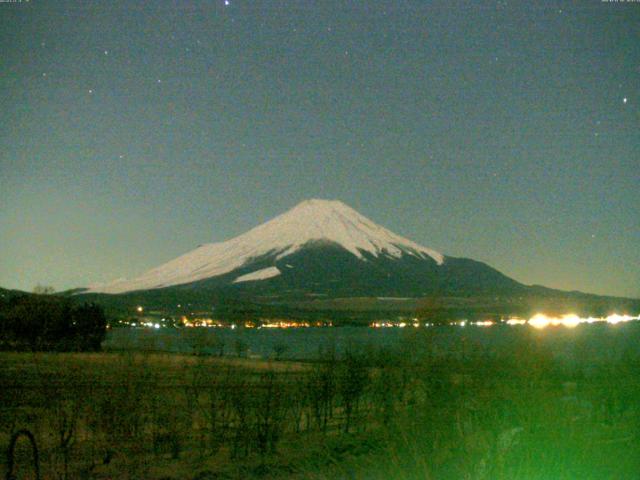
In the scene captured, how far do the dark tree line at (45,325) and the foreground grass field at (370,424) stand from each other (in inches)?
913

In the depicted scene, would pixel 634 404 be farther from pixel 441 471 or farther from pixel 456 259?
pixel 456 259

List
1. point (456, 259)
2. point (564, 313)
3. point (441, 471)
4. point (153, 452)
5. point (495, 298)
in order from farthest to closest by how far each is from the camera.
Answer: point (456, 259) → point (495, 298) → point (564, 313) → point (153, 452) → point (441, 471)

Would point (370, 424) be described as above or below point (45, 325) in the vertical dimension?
below

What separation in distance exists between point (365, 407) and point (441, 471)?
997cm

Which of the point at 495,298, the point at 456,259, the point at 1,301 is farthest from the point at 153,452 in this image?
the point at 456,259

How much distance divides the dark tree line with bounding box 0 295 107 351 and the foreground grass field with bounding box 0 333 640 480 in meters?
23.2

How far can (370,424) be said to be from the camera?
50.9 ft

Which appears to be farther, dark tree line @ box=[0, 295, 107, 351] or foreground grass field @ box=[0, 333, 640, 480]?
dark tree line @ box=[0, 295, 107, 351]

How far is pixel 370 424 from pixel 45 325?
3174 cm

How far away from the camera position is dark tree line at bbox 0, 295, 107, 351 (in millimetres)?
42447

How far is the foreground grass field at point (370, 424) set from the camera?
6680mm

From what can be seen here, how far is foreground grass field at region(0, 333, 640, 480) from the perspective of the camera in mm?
6680

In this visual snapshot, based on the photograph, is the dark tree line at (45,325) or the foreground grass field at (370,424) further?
the dark tree line at (45,325)

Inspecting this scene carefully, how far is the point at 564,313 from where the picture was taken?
122 m
